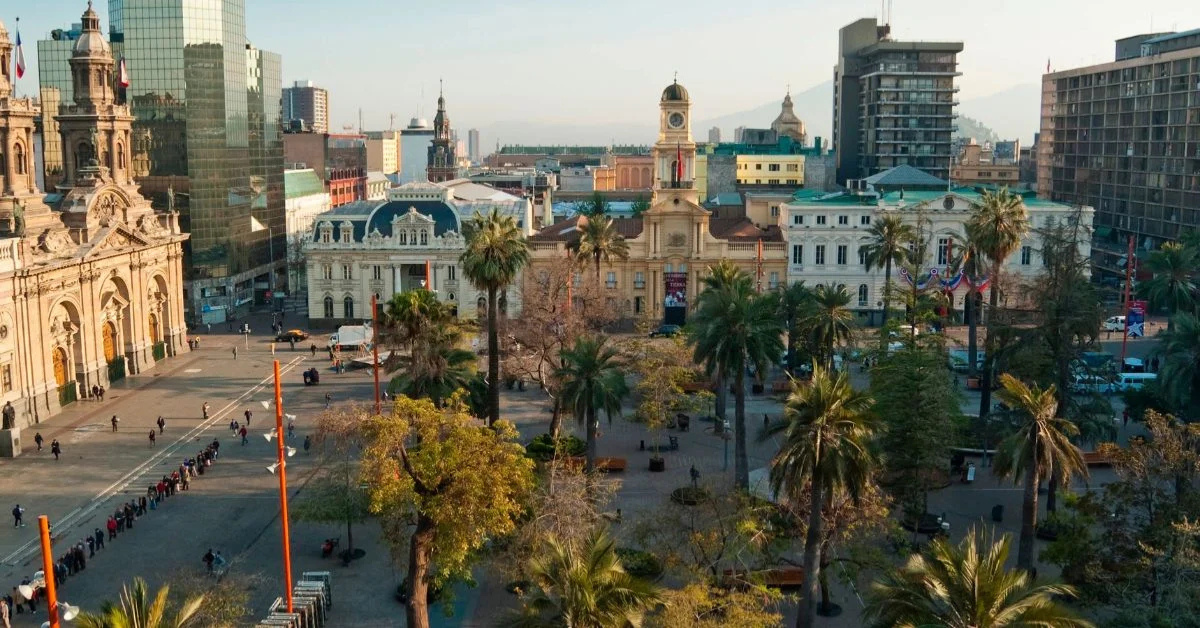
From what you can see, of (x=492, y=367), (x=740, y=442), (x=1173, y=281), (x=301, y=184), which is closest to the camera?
(x=740, y=442)

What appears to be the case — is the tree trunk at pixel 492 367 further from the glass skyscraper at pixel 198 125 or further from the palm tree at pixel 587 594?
the glass skyscraper at pixel 198 125

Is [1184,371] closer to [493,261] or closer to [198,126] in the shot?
[493,261]

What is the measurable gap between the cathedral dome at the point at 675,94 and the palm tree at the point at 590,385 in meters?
50.7

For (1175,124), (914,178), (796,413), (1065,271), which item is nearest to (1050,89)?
(1175,124)

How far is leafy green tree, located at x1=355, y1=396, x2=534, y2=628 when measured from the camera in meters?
30.0

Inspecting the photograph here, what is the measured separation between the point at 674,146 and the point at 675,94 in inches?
197

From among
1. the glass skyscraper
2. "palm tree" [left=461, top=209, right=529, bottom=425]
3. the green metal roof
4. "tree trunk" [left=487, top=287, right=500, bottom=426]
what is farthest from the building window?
the green metal roof

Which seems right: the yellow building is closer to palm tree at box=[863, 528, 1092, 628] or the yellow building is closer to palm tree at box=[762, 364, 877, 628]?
palm tree at box=[762, 364, 877, 628]

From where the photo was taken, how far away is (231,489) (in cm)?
5034

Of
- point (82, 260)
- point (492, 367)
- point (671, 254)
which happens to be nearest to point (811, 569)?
point (492, 367)

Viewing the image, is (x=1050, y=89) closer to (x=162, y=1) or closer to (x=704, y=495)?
(x=162, y=1)

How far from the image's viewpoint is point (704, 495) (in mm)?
36250

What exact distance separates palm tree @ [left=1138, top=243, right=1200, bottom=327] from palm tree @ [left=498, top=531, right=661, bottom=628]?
211 feet

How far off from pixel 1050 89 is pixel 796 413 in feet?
427
